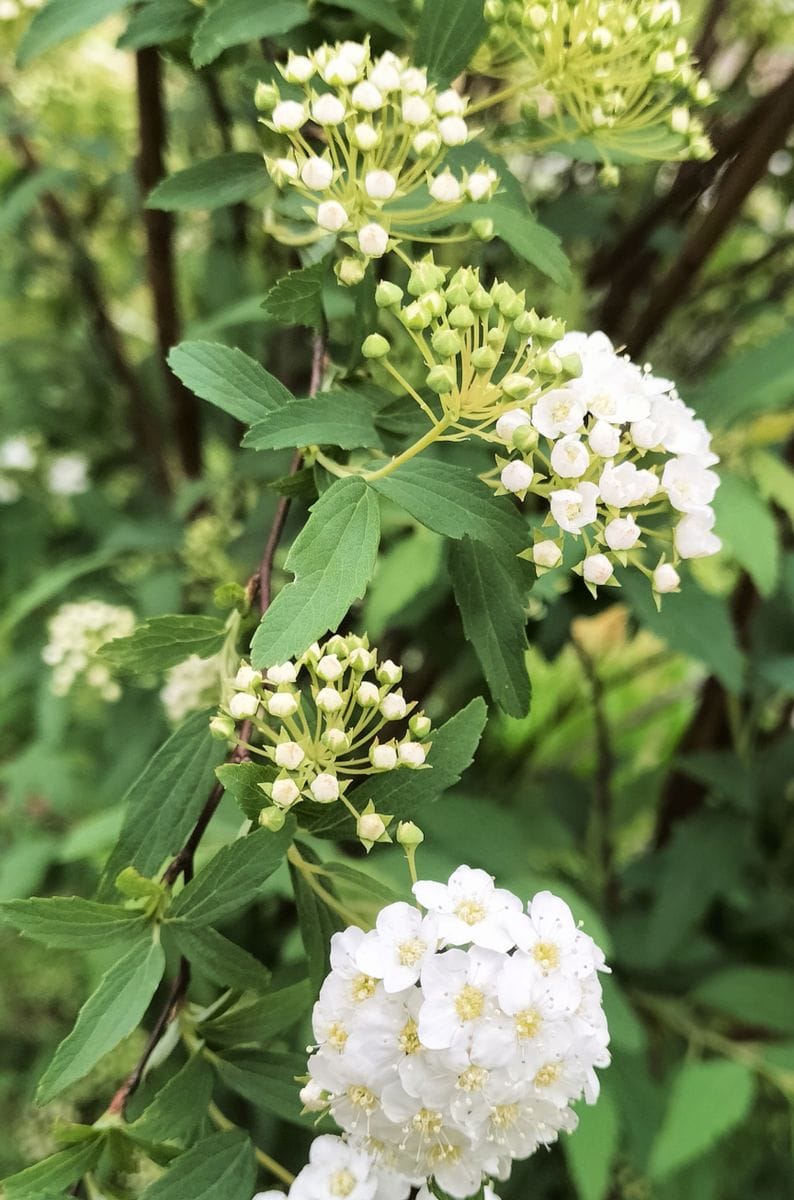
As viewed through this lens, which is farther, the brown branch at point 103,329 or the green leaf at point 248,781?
the brown branch at point 103,329

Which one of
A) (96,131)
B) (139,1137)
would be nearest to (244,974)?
(139,1137)

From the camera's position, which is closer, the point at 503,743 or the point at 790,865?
the point at 790,865

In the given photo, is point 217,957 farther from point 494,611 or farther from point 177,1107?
point 494,611

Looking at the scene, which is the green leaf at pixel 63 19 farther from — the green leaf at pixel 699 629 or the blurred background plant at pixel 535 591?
the green leaf at pixel 699 629

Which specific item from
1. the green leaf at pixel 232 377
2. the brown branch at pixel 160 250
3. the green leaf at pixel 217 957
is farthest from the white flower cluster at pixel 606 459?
the brown branch at pixel 160 250

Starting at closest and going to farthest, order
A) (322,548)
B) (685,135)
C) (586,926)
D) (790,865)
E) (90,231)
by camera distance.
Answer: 1. (322,548)
2. (685,135)
3. (586,926)
4. (790,865)
5. (90,231)

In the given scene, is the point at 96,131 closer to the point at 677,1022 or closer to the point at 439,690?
the point at 439,690

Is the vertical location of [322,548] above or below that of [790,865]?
above
